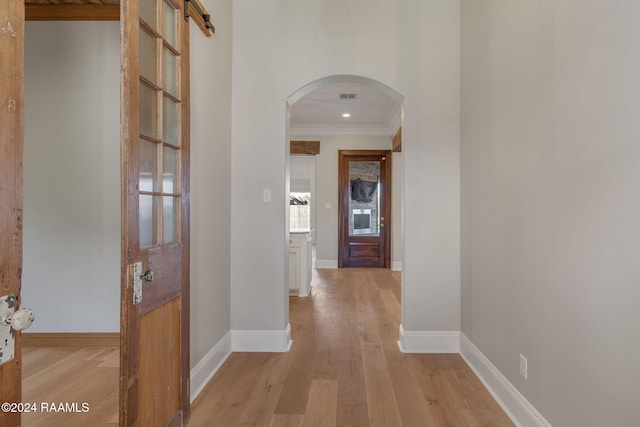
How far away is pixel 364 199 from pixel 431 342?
466cm

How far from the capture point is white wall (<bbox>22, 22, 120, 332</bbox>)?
9.89 ft

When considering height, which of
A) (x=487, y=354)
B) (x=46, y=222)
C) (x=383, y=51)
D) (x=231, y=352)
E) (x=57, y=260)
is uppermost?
(x=383, y=51)

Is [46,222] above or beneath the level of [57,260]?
above

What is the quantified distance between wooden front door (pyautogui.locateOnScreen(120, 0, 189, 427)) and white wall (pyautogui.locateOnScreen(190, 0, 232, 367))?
33 cm

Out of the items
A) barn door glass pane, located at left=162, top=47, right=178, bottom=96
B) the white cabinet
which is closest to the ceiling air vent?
the white cabinet

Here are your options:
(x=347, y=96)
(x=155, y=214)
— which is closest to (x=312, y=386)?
(x=155, y=214)

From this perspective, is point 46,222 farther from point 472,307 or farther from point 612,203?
point 612,203

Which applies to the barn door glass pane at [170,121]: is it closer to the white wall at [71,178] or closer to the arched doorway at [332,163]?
the white wall at [71,178]

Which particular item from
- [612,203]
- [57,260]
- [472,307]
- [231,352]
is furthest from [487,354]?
[57,260]

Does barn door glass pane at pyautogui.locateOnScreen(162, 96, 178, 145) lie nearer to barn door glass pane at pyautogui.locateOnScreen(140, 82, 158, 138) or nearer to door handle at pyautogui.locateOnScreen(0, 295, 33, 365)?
barn door glass pane at pyautogui.locateOnScreen(140, 82, 158, 138)

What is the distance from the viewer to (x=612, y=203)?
49.2 inches

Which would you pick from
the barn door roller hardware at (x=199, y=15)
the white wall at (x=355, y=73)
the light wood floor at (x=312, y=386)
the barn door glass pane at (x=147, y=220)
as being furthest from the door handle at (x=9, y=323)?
the white wall at (x=355, y=73)

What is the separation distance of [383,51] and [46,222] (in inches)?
130

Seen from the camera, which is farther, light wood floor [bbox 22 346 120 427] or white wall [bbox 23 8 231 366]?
white wall [bbox 23 8 231 366]
